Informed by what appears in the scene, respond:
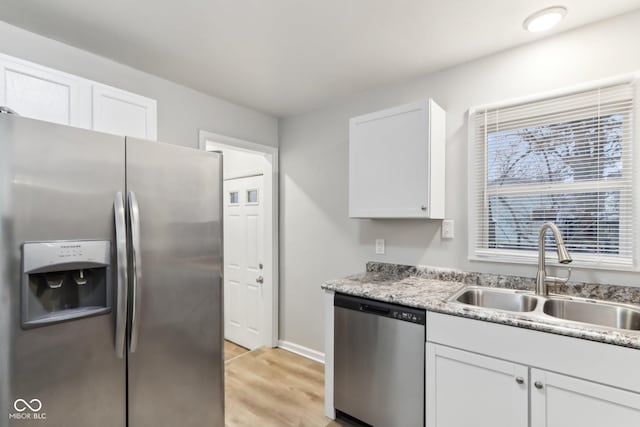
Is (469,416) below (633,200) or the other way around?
below

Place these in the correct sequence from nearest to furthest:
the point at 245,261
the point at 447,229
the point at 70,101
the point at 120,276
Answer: the point at 120,276
the point at 70,101
the point at 447,229
the point at 245,261

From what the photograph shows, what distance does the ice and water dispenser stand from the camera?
116 centimetres

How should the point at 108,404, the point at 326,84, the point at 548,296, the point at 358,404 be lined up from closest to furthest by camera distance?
the point at 108,404
the point at 548,296
the point at 358,404
the point at 326,84

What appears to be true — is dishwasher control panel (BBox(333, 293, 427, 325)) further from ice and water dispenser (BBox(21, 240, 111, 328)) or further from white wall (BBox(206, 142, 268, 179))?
white wall (BBox(206, 142, 268, 179))

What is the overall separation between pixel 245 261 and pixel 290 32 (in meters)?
2.42

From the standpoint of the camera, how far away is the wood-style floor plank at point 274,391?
6.93ft

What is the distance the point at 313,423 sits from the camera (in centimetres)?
207

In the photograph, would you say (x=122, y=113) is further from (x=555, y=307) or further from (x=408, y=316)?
(x=555, y=307)

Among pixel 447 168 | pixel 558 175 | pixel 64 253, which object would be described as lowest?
pixel 64 253

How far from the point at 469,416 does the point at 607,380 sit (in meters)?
0.61

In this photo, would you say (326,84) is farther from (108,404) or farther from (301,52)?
(108,404)

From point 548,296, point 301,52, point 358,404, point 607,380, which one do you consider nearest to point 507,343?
point 607,380

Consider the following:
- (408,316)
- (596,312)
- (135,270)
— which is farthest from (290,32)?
(596,312)

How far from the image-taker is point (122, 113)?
1847 millimetres
